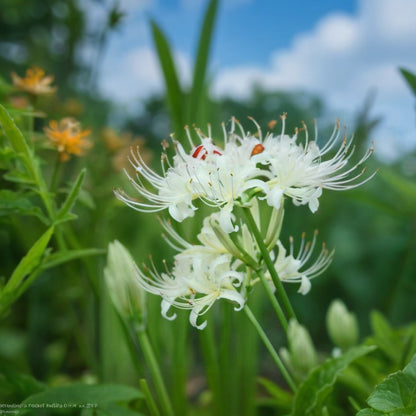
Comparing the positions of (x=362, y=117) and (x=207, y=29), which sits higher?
(x=207, y=29)

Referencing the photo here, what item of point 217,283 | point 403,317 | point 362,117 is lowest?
point 403,317

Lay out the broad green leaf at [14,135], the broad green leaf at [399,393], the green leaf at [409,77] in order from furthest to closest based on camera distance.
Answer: the green leaf at [409,77]
the broad green leaf at [14,135]
the broad green leaf at [399,393]

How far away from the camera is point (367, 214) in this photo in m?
1.82

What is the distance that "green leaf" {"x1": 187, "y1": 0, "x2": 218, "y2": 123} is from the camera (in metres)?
0.87

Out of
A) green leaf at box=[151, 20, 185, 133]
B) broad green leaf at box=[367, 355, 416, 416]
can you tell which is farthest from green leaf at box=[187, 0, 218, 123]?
broad green leaf at box=[367, 355, 416, 416]

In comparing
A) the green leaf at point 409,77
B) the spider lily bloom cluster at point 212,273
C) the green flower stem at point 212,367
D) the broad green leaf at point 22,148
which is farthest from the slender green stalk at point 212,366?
the green leaf at point 409,77

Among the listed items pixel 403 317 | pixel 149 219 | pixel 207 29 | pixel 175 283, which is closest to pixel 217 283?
pixel 175 283

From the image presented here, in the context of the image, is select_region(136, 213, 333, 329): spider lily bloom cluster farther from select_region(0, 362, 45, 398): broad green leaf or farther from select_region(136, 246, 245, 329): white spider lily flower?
select_region(0, 362, 45, 398): broad green leaf

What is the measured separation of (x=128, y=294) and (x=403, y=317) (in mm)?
1032

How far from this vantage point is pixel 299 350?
0.60 meters

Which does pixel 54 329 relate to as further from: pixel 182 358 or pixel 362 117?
pixel 362 117

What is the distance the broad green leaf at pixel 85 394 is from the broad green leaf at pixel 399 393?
304 millimetres

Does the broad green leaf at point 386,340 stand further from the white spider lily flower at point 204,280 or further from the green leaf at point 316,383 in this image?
the white spider lily flower at point 204,280

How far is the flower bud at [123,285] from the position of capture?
0.71m
